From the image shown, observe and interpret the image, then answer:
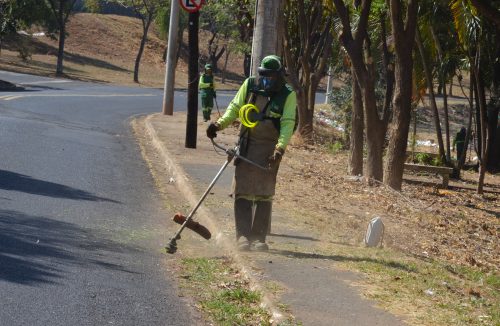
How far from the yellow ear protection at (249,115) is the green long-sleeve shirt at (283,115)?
186mm

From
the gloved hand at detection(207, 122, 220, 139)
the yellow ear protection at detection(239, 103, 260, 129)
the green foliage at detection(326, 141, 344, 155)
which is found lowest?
the green foliage at detection(326, 141, 344, 155)

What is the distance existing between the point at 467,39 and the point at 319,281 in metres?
13.3

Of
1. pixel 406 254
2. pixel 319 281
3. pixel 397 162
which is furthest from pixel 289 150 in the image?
pixel 319 281

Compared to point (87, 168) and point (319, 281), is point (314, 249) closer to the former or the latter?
point (319, 281)

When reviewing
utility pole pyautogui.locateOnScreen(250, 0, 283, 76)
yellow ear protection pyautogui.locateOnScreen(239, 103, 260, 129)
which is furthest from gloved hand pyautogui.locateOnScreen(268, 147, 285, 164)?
utility pole pyautogui.locateOnScreen(250, 0, 283, 76)

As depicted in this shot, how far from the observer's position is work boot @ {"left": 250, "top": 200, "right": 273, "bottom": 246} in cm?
920

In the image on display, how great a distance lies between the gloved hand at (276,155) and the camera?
346 inches

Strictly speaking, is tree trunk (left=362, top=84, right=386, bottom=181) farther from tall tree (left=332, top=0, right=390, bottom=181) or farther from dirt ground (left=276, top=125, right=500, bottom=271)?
dirt ground (left=276, top=125, right=500, bottom=271)

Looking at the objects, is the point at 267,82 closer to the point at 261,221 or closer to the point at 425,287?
the point at 261,221

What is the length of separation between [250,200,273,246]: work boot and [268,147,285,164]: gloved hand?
56 cm

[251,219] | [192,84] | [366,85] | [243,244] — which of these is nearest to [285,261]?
[243,244]

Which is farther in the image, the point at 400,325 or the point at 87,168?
the point at 87,168

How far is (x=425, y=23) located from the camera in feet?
69.2

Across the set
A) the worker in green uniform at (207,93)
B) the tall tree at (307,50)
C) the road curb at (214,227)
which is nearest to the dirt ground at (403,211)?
the road curb at (214,227)
